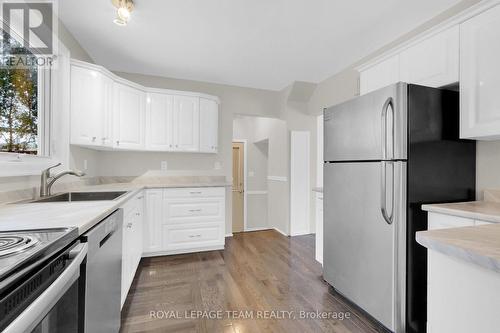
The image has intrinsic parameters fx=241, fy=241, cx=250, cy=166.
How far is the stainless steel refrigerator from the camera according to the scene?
160cm

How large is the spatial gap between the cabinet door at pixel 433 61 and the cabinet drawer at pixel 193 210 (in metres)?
2.49

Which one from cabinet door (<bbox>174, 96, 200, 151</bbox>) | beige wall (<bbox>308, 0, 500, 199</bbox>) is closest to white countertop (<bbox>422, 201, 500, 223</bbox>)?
beige wall (<bbox>308, 0, 500, 199</bbox>)

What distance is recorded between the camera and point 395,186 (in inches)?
63.5

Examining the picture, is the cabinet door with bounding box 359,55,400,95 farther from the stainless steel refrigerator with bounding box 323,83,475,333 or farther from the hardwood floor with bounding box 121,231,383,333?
the hardwood floor with bounding box 121,231,383,333

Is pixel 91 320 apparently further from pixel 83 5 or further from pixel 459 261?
pixel 83 5

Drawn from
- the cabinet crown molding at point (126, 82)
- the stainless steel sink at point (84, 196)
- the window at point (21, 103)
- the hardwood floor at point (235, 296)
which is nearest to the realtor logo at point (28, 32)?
the window at point (21, 103)

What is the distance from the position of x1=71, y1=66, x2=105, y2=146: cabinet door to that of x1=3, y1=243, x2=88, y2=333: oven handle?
1901 mm

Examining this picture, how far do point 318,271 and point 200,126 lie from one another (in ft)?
7.87

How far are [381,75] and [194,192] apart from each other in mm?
2480

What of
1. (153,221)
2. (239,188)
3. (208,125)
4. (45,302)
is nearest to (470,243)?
(45,302)

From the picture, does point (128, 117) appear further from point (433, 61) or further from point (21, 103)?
point (433, 61)

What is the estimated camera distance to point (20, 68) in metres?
1.75

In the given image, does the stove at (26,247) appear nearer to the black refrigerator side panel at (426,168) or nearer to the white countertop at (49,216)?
the white countertop at (49,216)

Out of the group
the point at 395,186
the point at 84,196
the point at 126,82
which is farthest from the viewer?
the point at 126,82
